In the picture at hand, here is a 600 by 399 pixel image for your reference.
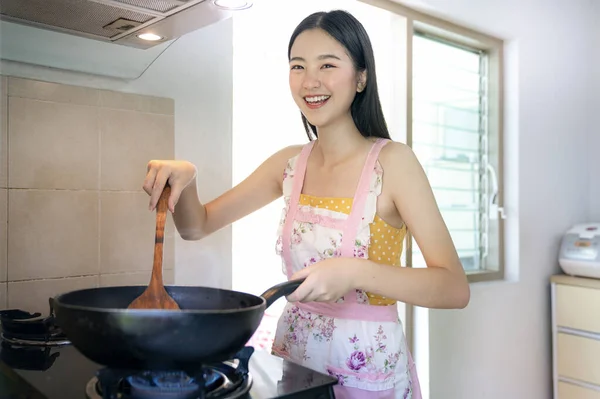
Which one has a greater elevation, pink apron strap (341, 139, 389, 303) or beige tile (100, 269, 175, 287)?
pink apron strap (341, 139, 389, 303)

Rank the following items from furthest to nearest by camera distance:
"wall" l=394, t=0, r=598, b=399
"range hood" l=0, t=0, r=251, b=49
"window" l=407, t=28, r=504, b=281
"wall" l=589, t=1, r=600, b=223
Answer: "wall" l=589, t=1, r=600, b=223, "window" l=407, t=28, r=504, b=281, "wall" l=394, t=0, r=598, b=399, "range hood" l=0, t=0, r=251, b=49

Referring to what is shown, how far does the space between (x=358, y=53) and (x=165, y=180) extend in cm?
50

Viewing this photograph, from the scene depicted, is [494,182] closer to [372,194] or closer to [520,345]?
[520,345]

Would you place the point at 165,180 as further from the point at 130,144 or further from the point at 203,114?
the point at 203,114

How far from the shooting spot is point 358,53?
1.20 meters

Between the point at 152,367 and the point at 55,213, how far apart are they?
0.71 metres

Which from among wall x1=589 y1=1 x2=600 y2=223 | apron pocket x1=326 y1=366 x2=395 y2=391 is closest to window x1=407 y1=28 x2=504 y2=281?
wall x1=589 y1=1 x2=600 y2=223

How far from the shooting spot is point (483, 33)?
2494 millimetres

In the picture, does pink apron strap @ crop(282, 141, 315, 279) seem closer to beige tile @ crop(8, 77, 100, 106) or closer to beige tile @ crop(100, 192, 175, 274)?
beige tile @ crop(100, 192, 175, 274)

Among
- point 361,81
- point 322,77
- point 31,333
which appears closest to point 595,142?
point 361,81

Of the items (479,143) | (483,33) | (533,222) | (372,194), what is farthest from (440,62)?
(372,194)

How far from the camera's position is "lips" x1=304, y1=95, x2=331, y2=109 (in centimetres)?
118

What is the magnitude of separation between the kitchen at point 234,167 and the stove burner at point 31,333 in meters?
0.20

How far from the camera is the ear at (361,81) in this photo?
1.22 m
